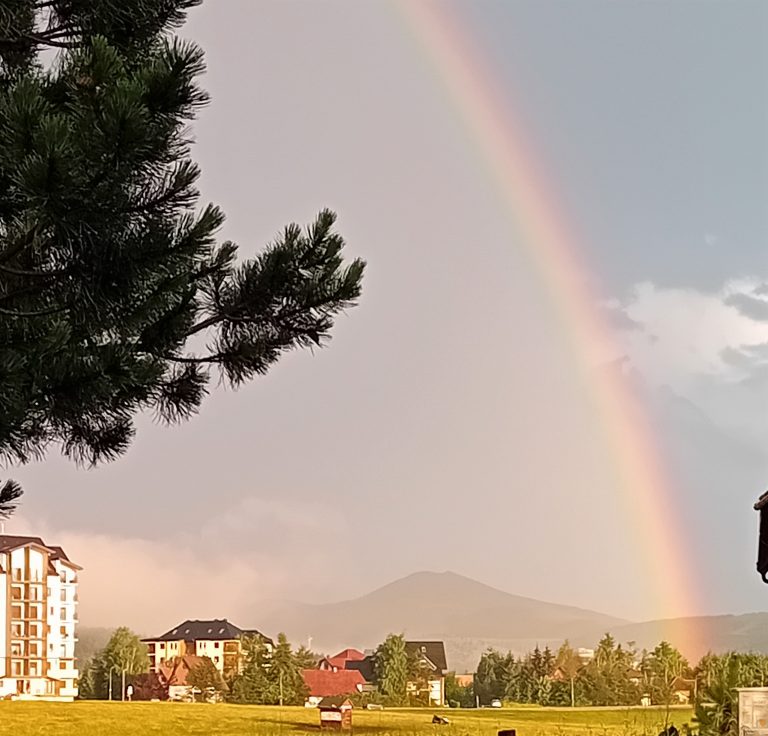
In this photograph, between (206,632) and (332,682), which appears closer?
(332,682)

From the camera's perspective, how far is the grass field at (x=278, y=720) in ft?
15.3

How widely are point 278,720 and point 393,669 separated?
60 centimetres

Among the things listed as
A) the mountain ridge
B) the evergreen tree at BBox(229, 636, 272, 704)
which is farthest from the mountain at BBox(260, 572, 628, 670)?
the evergreen tree at BBox(229, 636, 272, 704)

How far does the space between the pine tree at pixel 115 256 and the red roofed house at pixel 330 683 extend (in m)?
2.14

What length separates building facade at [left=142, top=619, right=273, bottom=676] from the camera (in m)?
4.90

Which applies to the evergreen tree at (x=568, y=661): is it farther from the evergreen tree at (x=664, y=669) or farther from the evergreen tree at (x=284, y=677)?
the evergreen tree at (x=284, y=677)

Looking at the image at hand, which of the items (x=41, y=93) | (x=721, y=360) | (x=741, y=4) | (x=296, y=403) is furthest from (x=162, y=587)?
(x=741, y=4)

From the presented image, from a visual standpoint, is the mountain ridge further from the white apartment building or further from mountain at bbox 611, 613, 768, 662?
the white apartment building

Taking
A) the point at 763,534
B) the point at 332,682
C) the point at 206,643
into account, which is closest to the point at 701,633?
the point at 763,534

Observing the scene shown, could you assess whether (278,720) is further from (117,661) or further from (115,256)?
(115,256)

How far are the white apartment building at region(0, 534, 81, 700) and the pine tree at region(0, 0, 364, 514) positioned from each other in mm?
1701

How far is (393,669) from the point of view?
504 centimetres

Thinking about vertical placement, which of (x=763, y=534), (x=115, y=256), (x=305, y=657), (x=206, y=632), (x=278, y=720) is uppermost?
(x=115, y=256)

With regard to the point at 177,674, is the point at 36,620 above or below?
above
